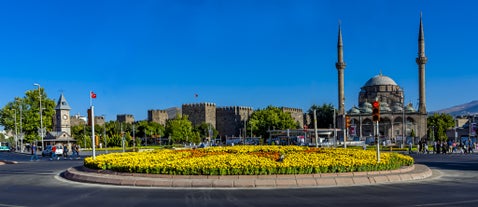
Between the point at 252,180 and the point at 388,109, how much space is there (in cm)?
8089

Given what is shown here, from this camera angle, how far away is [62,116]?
84.1 m

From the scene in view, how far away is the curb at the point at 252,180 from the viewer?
15.3 meters

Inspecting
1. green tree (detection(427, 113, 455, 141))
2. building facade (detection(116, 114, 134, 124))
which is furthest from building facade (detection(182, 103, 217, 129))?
green tree (detection(427, 113, 455, 141))

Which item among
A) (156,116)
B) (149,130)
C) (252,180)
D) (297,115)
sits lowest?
(149,130)

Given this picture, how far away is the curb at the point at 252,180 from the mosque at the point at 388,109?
6030cm

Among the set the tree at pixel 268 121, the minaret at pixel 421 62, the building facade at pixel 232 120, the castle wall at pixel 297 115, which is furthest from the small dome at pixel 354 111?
the building facade at pixel 232 120

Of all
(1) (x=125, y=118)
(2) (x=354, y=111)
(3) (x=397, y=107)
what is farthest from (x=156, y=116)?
(3) (x=397, y=107)

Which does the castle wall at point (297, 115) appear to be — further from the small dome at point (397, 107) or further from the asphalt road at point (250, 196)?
the asphalt road at point (250, 196)

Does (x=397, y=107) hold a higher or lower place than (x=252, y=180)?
higher

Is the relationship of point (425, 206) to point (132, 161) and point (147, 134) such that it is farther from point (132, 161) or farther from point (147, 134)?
point (147, 134)

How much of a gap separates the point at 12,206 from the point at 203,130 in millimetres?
94024

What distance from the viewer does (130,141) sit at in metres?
81.6

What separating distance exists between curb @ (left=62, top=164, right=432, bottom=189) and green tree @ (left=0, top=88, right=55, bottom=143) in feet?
199

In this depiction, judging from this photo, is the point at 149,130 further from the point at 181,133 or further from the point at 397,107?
the point at 397,107
